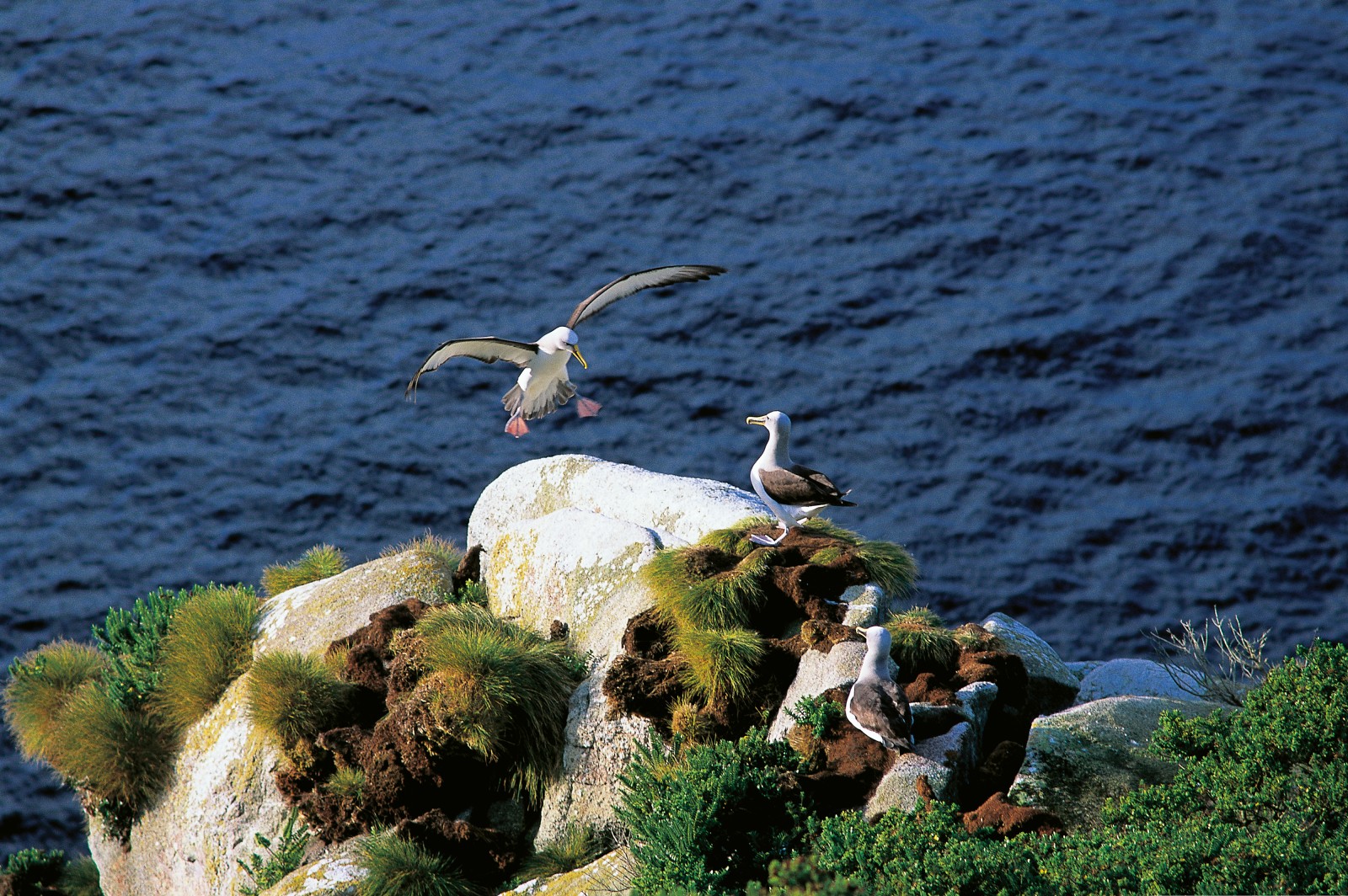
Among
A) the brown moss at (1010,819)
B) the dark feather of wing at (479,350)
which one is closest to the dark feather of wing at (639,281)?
the dark feather of wing at (479,350)

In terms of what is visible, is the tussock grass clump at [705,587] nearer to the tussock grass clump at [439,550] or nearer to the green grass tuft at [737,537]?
the green grass tuft at [737,537]

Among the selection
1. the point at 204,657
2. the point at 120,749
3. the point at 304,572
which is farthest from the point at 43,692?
the point at 304,572

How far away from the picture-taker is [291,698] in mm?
10602

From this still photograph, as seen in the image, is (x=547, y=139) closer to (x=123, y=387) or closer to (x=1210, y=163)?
(x=123, y=387)

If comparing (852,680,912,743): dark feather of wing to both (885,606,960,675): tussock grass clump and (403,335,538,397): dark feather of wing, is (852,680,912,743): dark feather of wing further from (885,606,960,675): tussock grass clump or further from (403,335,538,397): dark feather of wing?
(403,335,538,397): dark feather of wing

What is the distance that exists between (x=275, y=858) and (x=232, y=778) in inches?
43.0

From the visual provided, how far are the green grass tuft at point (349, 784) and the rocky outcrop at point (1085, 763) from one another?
560cm

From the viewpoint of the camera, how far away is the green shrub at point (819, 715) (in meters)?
8.05

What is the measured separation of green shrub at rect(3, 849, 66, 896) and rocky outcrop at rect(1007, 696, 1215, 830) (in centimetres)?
1373

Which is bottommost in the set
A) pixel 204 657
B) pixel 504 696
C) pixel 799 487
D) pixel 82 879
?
pixel 82 879

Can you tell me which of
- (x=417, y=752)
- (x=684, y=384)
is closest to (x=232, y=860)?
(x=417, y=752)

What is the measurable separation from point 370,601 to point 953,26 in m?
23.9

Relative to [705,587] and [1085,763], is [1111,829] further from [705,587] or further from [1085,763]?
[705,587]

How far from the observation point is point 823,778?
7.69m
